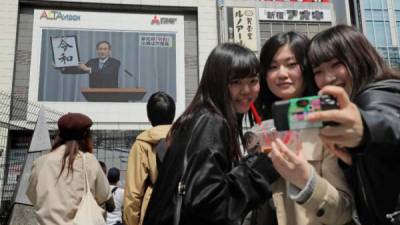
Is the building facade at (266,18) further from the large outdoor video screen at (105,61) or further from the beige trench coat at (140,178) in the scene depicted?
the beige trench coat at (140,178)

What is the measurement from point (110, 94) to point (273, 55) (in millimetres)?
14968

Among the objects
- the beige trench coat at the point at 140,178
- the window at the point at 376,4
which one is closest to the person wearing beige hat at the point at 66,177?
the beige trench coat at the point at 140,178

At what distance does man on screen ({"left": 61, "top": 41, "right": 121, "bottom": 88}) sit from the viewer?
16.0 m

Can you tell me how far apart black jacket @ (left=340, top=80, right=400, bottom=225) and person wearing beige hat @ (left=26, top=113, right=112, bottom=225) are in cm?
205

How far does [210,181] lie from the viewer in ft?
3.92

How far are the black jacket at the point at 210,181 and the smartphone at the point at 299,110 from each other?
43 centimetres

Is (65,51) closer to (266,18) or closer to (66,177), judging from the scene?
(266,18)

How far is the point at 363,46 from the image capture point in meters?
1.14

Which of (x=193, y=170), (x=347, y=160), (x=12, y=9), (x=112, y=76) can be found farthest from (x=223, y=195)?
(x=12, y=9)

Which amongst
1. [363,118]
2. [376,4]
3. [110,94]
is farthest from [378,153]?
[376,4]

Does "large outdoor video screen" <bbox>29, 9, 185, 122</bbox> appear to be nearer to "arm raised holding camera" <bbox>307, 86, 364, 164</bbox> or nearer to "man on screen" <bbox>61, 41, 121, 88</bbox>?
"man on screen" <bbox>61, 41, 121, 88</bbox>

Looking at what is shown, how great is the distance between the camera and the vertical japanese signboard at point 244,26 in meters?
16.2

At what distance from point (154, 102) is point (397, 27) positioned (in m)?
35.8

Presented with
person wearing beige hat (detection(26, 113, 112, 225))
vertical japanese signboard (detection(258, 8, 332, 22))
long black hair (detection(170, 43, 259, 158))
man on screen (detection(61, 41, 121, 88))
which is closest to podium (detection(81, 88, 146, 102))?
man on screen (detection(61, 41, 121, 88))
